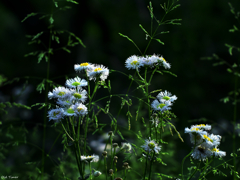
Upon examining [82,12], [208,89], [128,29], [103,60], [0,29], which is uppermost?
[82,12]

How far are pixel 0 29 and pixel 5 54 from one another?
12.4 inches

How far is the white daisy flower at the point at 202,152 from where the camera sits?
2.00 ft

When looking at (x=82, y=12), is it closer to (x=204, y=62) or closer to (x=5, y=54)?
(x=5, y=54)

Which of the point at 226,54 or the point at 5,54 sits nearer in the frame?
the point at 5,54

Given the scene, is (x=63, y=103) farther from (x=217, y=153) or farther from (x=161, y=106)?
Result: (x=217, y=153)

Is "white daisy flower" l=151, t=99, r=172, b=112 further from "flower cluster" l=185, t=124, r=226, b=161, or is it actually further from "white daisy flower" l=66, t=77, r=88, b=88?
"white daisy flower" l=66, t=77, r=88, b=88

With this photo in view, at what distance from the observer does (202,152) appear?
62 centimetres

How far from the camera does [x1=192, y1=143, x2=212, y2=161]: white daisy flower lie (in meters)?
0.61

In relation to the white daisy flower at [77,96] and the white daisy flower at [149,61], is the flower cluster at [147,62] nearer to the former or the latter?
the white daisy flower at [149,61]

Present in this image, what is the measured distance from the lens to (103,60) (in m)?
3.26

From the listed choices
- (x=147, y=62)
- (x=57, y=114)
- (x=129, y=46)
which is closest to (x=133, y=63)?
(x=147, y=62)

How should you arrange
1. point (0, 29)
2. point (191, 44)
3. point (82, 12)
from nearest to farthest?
point (0, 29) → point (191, 44) → point (82, 12)

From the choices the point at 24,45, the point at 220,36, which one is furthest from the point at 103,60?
the point at 220,36

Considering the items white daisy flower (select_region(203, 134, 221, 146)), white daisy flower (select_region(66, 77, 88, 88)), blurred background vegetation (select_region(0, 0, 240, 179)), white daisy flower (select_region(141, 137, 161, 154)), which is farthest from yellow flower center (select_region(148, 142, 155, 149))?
blurred background vegetation (select_region(0, 0, 240, 179))
